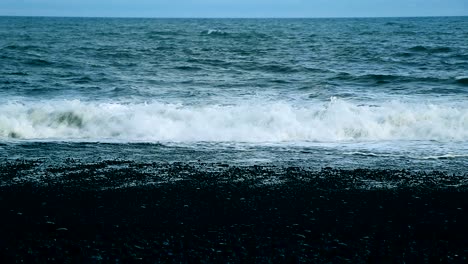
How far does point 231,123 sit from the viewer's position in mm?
11422

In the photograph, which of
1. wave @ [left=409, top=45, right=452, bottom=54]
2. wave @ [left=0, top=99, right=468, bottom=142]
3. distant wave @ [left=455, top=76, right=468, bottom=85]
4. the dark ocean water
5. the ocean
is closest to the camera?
the ocean

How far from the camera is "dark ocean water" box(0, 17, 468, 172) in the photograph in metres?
8.67

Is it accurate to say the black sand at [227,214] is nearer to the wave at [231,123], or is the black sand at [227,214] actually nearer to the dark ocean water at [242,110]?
the dark ocean water at [242,110]

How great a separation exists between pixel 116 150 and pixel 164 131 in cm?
204

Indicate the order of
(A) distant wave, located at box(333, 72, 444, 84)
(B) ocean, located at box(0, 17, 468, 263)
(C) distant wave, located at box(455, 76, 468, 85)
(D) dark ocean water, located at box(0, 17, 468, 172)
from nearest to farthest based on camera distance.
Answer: (B) ocean, located at box(0, 17, 468, 263)
(D) dark ocean water, located at box(0, 17, 468, 172)
(C) distant wave, located at box(455, 76, 468, 85)
(A) distant wave, located at box(333, 72, 444, 84)

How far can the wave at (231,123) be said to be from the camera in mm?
10531

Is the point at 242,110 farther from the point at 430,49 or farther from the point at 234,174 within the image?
the point at 430,49

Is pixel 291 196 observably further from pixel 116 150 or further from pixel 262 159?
pixel 116 150

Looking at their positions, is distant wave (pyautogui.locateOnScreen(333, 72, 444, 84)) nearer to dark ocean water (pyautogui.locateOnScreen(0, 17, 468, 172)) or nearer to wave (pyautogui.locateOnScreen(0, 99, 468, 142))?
dark ocean water (pyautogui.locateOnScreen(0, 17, 468, 172))

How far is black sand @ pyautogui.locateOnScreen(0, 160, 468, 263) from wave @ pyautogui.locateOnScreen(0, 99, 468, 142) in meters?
3.14

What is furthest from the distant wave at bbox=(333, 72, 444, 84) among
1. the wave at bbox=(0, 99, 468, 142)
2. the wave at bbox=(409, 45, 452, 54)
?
the wave at bbox=(409, 45, 452, 54)

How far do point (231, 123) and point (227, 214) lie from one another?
20.1 ft

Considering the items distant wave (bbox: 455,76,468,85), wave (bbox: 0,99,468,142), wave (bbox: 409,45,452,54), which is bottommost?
wave (bbox: 0,99,468,142)

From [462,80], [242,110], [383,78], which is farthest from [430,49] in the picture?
[242,110]
